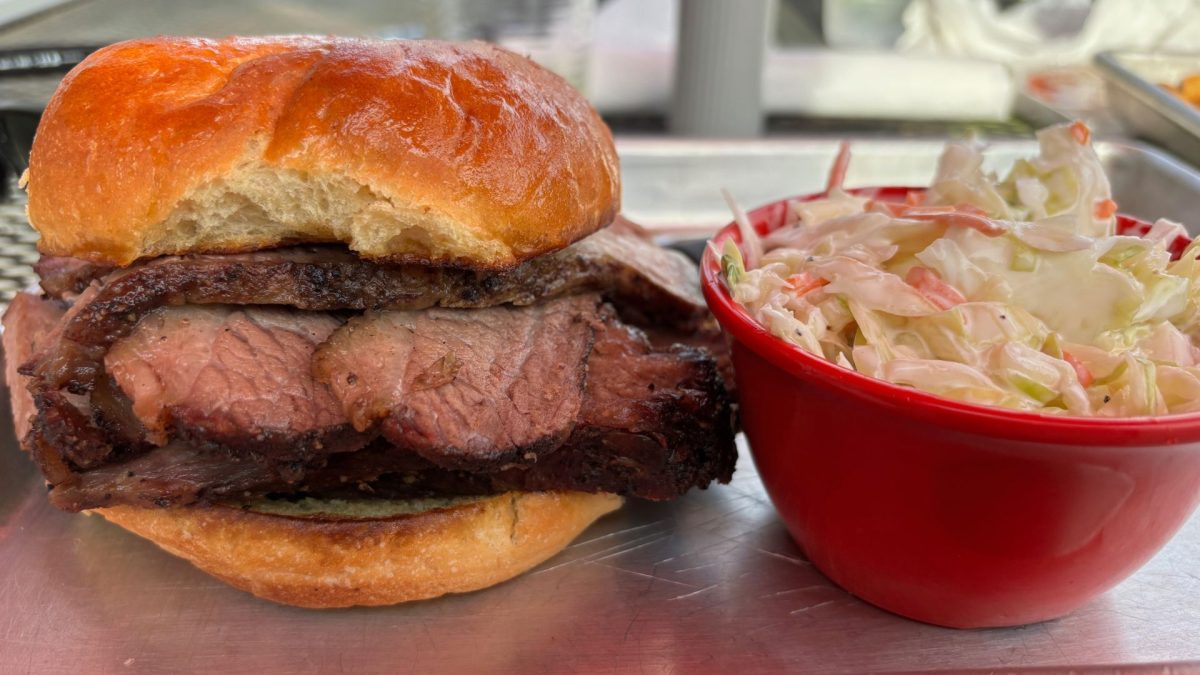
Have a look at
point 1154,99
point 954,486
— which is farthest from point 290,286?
point 1154,99

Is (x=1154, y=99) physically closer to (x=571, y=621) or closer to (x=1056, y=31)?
(x=1056, y=31)

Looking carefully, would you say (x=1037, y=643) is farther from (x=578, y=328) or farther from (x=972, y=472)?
(x=578, y=328)

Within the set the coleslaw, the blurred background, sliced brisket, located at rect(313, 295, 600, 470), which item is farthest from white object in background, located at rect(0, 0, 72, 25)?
the coleslaw

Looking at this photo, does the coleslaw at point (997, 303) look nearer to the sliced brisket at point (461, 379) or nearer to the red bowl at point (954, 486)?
the red bowl at point (954, 486)

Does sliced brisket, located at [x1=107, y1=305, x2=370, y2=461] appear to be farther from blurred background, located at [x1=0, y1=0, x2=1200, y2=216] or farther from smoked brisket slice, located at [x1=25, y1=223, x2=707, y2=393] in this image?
blurred background, located at [x1=0, y1=0, x2=1200, y2=216]

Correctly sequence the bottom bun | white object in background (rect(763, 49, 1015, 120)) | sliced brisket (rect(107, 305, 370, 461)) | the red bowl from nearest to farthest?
1. the red bowl
2. sliced brisket (rect(107, 305, 370, 461))
3. the bottom bun
4. white object in background (rect(763, 49, 1015, 120))

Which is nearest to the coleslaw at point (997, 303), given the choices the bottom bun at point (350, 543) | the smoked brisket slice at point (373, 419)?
the smoked brisket slice at point (373, 419)
